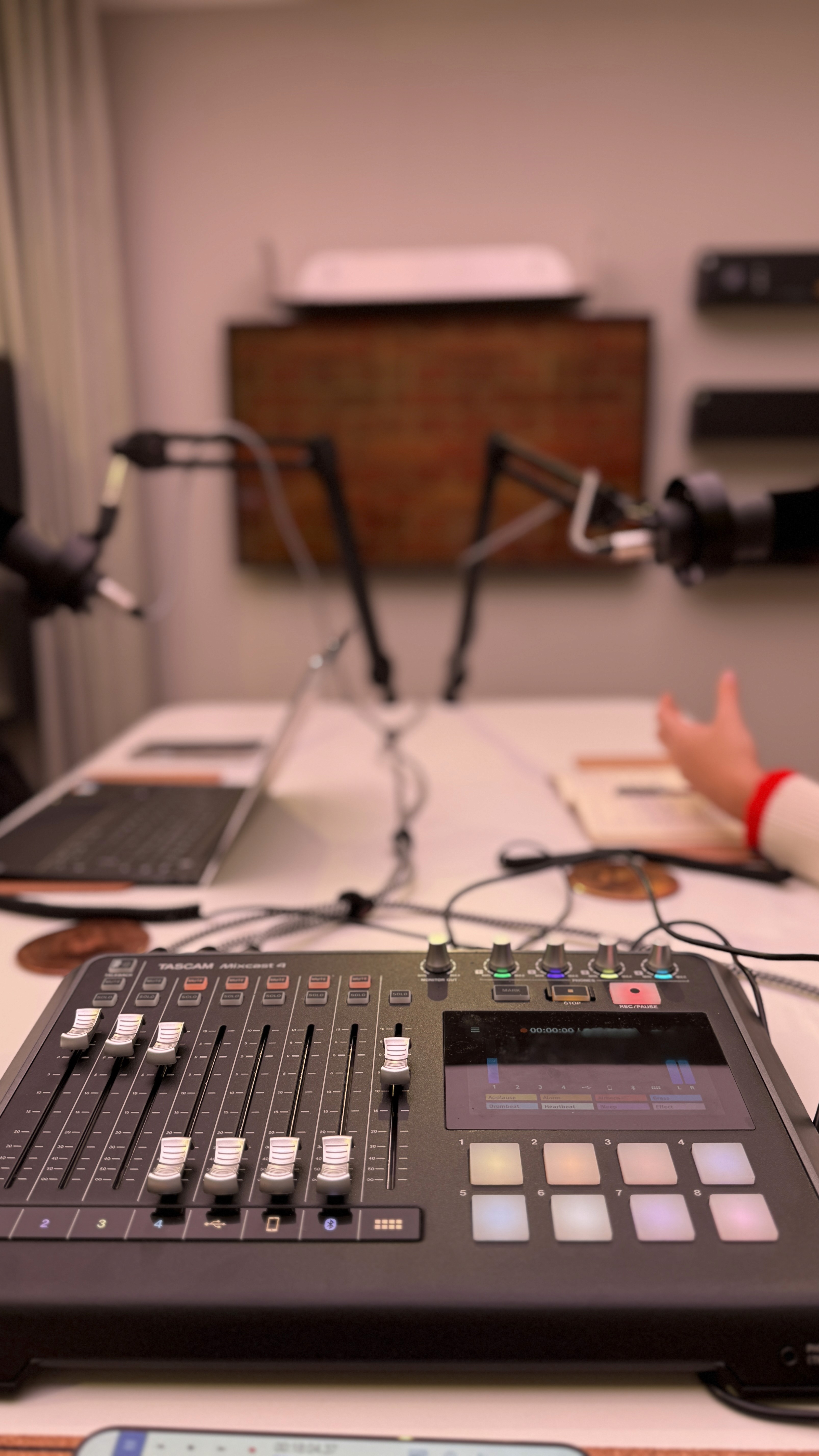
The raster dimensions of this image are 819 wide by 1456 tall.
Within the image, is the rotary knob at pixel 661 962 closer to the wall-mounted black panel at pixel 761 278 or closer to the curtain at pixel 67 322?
the curtain at pixel 67 322

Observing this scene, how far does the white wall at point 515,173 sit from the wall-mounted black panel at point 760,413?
0.27 ft

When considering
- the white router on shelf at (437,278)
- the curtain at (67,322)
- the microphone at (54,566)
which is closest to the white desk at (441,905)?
the microphone at (54,566)

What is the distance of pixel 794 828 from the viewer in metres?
0.91

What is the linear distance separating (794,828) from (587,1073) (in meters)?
0.49

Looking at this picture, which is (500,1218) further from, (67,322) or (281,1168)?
(67,322)

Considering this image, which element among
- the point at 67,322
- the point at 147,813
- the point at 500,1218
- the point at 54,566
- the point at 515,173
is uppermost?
the point at 515,173

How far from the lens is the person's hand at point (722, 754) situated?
98cm

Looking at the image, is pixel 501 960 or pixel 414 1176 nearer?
pixel 414 1176

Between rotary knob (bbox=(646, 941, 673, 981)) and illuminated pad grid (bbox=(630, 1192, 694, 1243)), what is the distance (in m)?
0.17

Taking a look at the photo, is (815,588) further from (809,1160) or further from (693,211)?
(809,1160)

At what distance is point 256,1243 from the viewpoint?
1.36 feet

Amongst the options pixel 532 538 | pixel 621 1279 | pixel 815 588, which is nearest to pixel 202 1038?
pixel 621 1279

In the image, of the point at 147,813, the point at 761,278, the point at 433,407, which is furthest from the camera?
the point at 433,407

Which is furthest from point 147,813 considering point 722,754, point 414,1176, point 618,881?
point 414,1176
